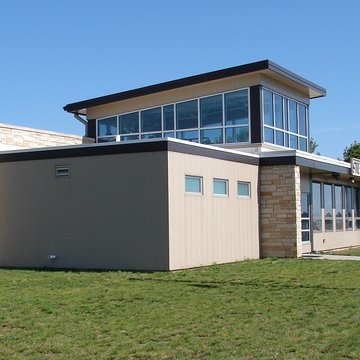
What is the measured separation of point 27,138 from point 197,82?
627 centimetres

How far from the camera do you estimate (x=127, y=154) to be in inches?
621

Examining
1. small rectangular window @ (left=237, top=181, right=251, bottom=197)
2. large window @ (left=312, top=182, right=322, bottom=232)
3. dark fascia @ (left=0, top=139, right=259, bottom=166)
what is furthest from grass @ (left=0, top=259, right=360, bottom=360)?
large window @ (left=312, top=182, right=322, bottom=232)

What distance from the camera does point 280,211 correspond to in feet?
64.1

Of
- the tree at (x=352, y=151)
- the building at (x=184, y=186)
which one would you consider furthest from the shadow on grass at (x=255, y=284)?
the tree at (x=352, y=151)

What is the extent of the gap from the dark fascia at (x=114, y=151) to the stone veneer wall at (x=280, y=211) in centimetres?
202

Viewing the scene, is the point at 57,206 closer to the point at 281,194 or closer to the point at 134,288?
the point at 134,288

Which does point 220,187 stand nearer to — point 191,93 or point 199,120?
point 199,120

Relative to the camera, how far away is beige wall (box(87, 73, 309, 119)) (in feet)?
69.6

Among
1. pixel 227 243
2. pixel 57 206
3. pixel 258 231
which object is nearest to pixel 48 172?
pixel 57 206

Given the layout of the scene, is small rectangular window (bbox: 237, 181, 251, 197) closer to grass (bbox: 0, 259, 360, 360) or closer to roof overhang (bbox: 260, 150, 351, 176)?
roof overhang (bbox: 260, 150, 351, 176)

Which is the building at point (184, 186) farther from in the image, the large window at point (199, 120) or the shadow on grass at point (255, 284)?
the shadow on grass at point (255, 284)

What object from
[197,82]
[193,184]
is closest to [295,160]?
[193,184]

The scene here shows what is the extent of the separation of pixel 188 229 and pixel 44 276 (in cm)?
387

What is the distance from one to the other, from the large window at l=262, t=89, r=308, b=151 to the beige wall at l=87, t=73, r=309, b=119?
0.35 metres
